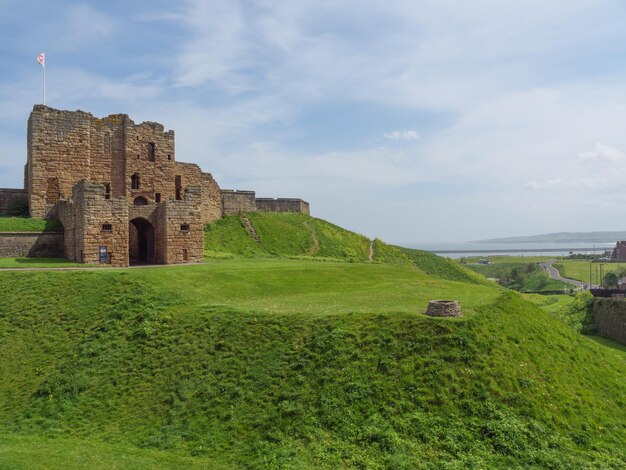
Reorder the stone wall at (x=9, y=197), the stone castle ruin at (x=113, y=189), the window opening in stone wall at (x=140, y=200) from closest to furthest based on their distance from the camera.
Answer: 1. the stone castle ruin at (x=113, y=189)
2. the stone wall at (x=9, y=197)
3. the window opening in stone wall at (x=140, y=200)

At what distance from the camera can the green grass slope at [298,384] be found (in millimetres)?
14883

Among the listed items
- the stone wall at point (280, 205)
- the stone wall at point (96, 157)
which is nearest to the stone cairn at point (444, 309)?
the stone wall at point (96, 157)

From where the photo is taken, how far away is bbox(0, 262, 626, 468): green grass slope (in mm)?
14883

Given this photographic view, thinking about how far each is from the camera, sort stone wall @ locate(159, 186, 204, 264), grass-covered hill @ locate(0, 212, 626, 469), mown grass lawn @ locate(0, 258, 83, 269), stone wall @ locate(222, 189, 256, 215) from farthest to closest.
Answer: stone wall @ locate(222, 189, 256, 215) < stone wall @ locate(159, 186, 204, 264) < mown grass lawn @ locate(0, 258, 83, 269) < grass-covered hill @ locate(0, 212, 626, 469)

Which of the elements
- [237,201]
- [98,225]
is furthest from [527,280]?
[98,225]

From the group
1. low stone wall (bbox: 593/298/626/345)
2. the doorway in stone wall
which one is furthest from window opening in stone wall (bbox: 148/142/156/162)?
low stone wall (bbox: 593/298/626/345)

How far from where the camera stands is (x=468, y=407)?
52.3 feet

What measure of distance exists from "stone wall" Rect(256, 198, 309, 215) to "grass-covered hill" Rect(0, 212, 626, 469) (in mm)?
41850

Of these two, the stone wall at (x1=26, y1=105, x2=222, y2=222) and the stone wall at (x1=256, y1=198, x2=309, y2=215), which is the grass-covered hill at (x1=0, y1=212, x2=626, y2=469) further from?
the stone wall at (x1=256, y1=198, x2=309, y2=215)

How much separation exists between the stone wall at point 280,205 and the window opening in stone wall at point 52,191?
2704 centimetres

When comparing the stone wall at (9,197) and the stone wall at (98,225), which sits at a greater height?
the stone wall at (9,197)

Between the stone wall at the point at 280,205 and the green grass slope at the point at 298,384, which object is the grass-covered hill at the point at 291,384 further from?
the stone wall at the point at 280,205

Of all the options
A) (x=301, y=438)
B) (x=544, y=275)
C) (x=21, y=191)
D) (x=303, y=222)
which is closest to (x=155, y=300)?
(x=301, y=438)

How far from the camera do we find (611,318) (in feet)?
127
